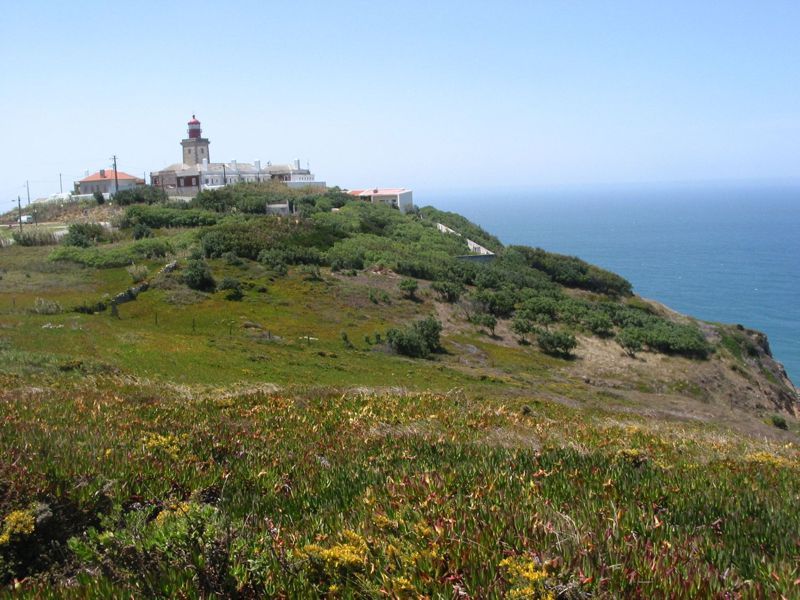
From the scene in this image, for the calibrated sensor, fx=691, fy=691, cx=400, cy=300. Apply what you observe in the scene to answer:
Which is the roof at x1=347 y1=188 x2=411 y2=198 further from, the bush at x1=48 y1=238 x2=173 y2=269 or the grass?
the grass

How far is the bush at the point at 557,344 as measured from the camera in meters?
42.4

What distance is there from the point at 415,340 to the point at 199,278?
51.9 feet

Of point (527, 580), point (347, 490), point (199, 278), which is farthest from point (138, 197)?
point (527, 580)

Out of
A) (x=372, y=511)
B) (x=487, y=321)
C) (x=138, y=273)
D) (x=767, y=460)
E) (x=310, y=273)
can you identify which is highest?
(x=372, y=511)

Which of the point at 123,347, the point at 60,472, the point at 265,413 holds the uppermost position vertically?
the point at 60,472

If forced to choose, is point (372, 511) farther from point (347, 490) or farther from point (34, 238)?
point (34, 238)

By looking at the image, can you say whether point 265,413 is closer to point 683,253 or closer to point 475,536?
point 475,536

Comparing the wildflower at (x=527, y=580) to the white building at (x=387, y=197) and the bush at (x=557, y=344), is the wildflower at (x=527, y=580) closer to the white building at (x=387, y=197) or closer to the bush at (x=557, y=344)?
the bush at (x=557, y=344)

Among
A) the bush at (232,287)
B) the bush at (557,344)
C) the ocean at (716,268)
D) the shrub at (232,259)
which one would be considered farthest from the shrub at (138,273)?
the ocean at (716,268)

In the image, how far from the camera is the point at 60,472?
5.96 m

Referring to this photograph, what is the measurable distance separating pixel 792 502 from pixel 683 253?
151626 mm

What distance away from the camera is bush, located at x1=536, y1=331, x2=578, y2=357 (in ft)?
139

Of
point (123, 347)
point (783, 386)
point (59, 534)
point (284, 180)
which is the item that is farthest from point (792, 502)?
point (284, 180)

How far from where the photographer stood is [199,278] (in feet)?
143
